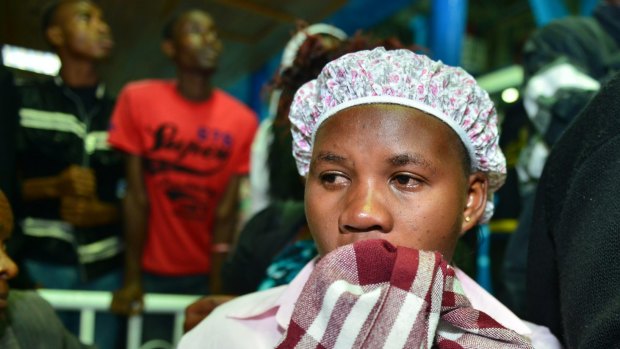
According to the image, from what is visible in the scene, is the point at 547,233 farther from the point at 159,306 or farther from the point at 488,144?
the point at 159,306

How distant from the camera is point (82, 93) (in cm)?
243

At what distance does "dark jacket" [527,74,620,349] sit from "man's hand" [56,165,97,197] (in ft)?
5.23

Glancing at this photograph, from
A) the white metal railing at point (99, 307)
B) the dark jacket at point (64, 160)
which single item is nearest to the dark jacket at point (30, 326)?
the white metal railing at point (99, 307)

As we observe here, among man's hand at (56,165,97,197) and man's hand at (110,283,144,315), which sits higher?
man's hand at (56,165,97,197)

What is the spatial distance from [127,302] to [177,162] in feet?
2.48

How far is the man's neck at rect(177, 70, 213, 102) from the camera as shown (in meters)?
2.73

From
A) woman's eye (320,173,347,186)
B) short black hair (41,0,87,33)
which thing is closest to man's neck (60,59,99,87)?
short black hair (41,0,87,33)

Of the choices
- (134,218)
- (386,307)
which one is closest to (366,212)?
(386,307)

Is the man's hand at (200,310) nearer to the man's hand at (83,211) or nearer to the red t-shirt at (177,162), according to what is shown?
the man's hand at (83,211)

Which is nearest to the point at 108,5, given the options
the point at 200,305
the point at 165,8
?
the point at 165,8

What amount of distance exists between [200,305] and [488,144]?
66 cm

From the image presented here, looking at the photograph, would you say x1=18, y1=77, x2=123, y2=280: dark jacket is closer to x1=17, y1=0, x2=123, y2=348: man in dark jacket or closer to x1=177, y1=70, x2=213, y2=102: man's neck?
x1=17, y1=0, x2=123, y2=348: man in dark jacket

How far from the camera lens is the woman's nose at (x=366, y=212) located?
34.3 inches

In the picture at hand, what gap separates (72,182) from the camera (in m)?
2.16
